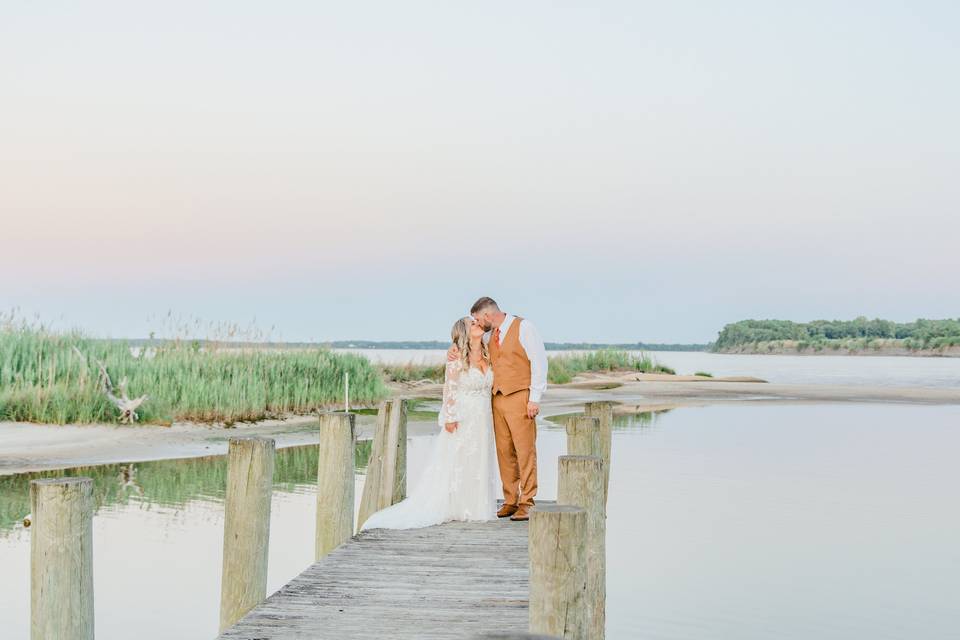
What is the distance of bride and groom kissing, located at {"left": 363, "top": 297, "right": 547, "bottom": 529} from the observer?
9.16 meters

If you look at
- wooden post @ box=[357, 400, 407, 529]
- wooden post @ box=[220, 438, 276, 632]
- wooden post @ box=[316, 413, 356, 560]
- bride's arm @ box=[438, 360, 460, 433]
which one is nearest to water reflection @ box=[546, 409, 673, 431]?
wooden post @ box=[357, 400, 407, 529]

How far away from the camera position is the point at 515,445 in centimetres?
934

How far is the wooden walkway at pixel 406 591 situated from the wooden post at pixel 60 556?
2.99ft

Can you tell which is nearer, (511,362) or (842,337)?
(511,362)

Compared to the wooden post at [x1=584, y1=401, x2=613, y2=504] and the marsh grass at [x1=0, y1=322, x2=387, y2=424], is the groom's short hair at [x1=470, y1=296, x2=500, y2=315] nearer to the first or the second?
the wooden post at [x1=584, y1=401, x2=613, y2=504]

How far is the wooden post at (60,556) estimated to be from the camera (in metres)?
5.45

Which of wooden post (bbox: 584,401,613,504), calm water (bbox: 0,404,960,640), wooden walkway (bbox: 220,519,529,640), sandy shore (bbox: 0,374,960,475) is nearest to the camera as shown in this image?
wooden walkway (bbox: 220,519,529,640)

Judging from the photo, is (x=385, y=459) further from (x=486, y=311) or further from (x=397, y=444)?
(x=486, y=311)

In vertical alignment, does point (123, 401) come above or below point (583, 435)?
below

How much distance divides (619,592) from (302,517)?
199 inches

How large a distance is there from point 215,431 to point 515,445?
46.5ft

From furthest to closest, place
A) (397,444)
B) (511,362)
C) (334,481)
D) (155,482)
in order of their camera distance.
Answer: (155,482)
(397,444)
(511,362)
(334,481)

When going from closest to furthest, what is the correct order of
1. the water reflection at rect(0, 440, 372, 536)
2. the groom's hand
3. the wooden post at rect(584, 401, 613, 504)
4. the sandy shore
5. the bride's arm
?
the groom's hand, the bride's arm, the wooden post at rect(584, 401, 613, 504), the water reflection at rect(0, 440, 372, 536), the sandy shore

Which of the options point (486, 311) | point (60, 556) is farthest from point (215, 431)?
point (60, 556)
